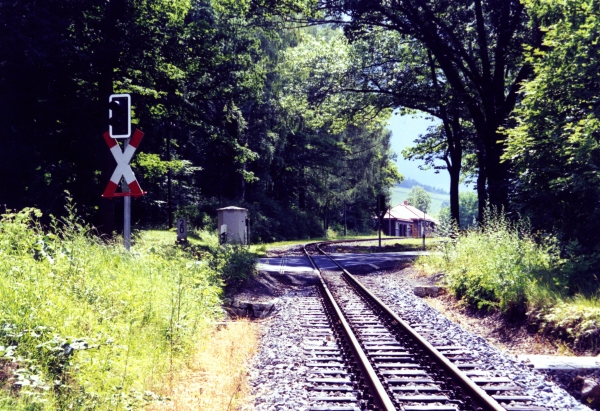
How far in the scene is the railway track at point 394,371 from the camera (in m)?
5.66

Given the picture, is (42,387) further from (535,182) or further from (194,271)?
(535,182)

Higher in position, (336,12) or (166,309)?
(336,12)

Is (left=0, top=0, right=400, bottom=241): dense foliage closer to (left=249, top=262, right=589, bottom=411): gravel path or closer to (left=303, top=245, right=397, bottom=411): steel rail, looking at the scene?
(left=249, top=262, right=589, bottom=411): gravel path

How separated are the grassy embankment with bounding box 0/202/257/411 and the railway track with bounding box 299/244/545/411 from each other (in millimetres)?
1051

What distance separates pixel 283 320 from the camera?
1042cm

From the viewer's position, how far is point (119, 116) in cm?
730

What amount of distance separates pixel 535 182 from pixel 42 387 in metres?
10.3

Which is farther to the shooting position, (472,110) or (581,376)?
(472,110)

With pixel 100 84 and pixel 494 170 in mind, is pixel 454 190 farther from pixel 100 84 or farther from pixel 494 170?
pixel 100 84

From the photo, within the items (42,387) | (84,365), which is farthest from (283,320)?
(42,387)

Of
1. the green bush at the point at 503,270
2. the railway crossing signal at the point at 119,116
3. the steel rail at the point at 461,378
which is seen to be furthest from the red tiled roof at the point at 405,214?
the railway crossing signal at the point at 119,116

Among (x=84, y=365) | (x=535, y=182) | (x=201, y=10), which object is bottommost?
(x=84, y=365)

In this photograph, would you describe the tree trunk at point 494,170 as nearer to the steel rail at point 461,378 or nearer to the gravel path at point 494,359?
the gravel path at point 494,359

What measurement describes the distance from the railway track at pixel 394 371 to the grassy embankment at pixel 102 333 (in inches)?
41.4
